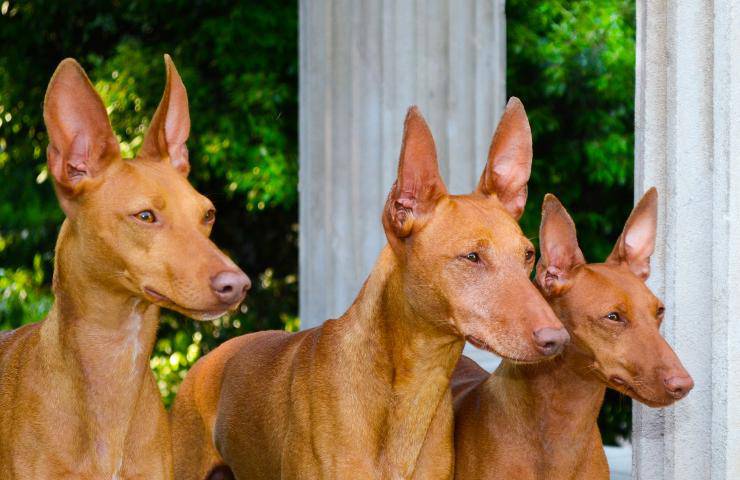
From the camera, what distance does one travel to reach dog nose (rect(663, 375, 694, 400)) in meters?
3.73

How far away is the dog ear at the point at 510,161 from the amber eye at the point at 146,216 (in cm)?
115

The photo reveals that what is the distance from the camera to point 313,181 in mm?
6684

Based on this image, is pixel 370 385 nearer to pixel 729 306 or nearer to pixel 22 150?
pixel 729 306

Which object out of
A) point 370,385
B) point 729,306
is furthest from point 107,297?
point 729,306

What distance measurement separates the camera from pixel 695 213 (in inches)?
167

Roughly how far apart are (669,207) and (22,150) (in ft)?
26.5

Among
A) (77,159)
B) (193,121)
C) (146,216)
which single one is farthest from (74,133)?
(193,121)

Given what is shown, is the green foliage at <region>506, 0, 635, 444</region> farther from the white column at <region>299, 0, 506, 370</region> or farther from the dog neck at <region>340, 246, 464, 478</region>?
the dog neck at <region>340, 246, 464, 478</region>

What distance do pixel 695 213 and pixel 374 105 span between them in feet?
8.00

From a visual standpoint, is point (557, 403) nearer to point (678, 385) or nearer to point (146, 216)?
point (678, 385)

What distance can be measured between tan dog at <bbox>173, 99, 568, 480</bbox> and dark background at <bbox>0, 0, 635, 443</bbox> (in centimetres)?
643

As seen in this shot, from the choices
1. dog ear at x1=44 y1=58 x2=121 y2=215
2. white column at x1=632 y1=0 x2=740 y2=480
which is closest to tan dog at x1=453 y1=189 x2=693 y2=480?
white column at x1=632 y1=0 x2=740 y2=480

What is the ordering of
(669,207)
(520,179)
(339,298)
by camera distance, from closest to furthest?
(520,179) < (669,207) < (339,298)

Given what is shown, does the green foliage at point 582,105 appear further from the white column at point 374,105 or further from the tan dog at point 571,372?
the tan dog at point 571,372
